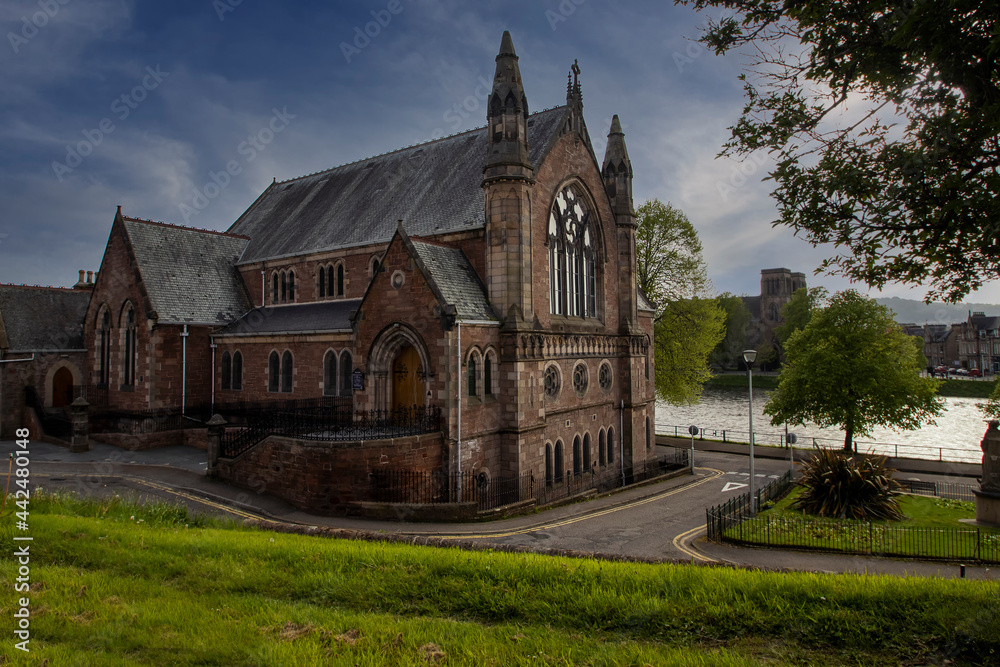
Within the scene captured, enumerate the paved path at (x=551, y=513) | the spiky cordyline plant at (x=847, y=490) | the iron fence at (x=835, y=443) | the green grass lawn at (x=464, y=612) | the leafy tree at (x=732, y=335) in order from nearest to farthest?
the green grass lawn at (x=464, y=612), the paved path at (x=551, y=513), the spiky cordyline plant at (x=847, y=490), the iron fence at (x=835, y=443), the leafy tree at (x=732, y=335)

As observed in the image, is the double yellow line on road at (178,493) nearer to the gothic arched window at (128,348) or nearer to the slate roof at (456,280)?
the slate roof at (456,280)

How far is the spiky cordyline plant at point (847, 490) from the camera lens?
1848 cm

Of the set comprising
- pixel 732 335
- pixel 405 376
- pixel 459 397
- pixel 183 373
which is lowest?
pixel 459 397

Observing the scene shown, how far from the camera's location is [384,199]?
29.2 metres

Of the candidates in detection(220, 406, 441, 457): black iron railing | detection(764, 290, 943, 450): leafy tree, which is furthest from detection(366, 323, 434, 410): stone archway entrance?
detection(764, 290, 943, 450): leafy tree

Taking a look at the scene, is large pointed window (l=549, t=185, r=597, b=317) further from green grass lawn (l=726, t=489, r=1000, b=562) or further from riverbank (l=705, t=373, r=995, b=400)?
riverbank (l=705, t=373, r=995, b=400)

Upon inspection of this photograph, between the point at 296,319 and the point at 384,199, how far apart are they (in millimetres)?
7297

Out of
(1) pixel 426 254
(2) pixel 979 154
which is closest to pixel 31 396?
(1) pixel 426 254

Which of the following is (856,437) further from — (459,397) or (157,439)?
(157,439)

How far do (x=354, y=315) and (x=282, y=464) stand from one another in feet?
19.8

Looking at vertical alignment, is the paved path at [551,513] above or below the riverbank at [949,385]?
below

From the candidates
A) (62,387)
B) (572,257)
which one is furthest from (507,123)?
(62,387)

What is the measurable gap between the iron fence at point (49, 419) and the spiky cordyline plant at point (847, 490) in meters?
32.4

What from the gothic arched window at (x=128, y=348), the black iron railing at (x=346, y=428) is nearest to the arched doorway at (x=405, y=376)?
the black iron railing at (x=346, y=428)
